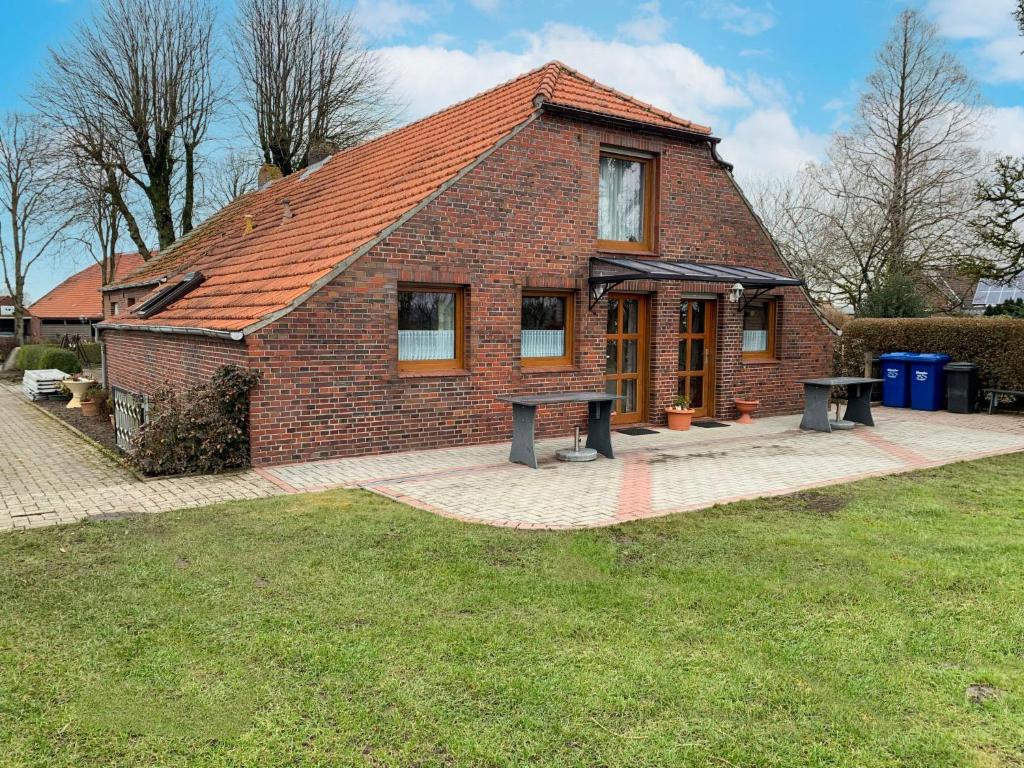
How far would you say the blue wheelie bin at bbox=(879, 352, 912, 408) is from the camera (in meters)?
16.0

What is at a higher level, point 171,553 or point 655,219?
point 655,219

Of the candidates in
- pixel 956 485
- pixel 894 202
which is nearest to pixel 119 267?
pixel 894 202

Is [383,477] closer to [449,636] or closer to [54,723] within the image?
[449,636]

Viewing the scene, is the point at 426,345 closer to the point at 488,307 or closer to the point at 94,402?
the point at 488,307

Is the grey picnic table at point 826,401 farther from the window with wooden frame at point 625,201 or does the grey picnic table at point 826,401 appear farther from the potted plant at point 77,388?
the potted plant at point 77,388

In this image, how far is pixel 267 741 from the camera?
319cm

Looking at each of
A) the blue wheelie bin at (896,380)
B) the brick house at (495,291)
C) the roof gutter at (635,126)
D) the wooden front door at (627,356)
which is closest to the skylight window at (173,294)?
the brick house at (495,291)

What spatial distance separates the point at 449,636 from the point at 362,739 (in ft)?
3.34

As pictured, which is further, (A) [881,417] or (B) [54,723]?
(A) [881,417]

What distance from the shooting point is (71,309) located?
5106 cm

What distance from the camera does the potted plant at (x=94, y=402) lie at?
14623 mm

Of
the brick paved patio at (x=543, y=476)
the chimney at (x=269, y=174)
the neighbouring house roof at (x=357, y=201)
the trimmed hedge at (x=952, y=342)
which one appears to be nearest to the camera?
the brick paved patio at (x=543, y=476)

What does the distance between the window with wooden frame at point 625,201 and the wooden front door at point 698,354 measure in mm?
1536

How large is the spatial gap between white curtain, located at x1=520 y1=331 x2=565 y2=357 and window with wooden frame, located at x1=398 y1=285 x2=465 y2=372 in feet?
3.59
